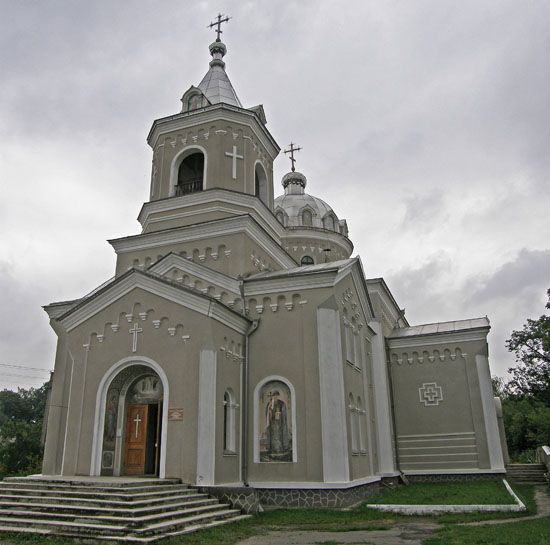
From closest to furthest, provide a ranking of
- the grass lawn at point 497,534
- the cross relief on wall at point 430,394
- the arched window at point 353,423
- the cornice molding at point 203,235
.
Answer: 1. the grass lawn at point 497,534
2. the arched window at point 353,423
3. the cornice molding at point 203,235
4. the cross relief on wall at point 430,394

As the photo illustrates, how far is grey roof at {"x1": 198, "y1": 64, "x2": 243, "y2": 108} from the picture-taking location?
1931cm

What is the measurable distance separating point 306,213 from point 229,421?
15.5 metres

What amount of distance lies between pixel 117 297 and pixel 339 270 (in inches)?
232

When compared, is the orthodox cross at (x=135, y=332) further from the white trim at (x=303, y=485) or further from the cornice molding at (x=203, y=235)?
the white trim at (x=303, y=485)

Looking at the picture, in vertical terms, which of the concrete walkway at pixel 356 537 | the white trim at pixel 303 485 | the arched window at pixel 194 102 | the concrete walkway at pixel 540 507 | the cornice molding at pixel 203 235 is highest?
the arched window at pixel 194 102

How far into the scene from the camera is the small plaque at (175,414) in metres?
12.4

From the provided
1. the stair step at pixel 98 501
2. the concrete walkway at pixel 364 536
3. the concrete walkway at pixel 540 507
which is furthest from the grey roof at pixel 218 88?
the concrete walkway at pixel 540 507

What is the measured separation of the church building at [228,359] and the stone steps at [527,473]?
4991 mm

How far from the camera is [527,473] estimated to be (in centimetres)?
2348

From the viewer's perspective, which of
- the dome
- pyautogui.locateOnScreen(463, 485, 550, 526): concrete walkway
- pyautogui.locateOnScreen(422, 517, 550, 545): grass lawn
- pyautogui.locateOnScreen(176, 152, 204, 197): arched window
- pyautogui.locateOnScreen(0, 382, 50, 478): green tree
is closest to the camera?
pyautogui.locateOnScreen(422, 517, 550, 545): grass lawn

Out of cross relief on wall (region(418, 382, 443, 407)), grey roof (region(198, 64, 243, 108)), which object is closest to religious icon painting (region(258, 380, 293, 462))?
cross relief on wall (region(418, 382, 443, 407))

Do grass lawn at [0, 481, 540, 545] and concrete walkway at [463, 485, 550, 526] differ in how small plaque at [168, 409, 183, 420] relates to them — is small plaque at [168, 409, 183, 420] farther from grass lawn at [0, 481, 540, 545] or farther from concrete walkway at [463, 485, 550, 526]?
concrete walkway at [463, 485, 550, 526]

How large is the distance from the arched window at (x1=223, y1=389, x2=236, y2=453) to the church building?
0.04m

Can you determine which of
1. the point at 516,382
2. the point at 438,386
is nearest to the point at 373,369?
the point at 438,386
